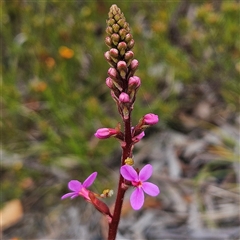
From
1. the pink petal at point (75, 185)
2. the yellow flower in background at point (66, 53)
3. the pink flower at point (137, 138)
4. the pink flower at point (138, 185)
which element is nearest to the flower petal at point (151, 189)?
the pink flower at point (138, 185)

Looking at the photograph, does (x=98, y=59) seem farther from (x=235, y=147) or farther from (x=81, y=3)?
(x=235, y=147)

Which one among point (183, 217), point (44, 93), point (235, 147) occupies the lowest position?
point (183, 217)

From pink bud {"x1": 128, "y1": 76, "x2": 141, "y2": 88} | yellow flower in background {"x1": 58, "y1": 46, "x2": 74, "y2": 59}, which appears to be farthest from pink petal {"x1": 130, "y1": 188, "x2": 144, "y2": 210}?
yellow flower in background {"x1": 58, "y1": 46, "x2": 74, "y2": 59}

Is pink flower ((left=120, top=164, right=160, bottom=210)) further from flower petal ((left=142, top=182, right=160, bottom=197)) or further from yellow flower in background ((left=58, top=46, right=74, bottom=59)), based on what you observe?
yellow flower in background ((left=58, top=46, right=74, bottom=59))

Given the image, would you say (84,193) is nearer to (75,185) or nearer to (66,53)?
(75,185)

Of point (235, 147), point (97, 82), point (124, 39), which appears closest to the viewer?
point (124, 39)

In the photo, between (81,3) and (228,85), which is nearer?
(228,85)

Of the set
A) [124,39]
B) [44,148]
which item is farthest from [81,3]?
[124,39]
